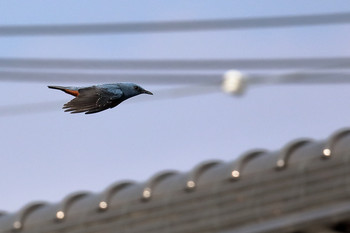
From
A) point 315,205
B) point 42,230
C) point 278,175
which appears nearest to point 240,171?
point 278,175

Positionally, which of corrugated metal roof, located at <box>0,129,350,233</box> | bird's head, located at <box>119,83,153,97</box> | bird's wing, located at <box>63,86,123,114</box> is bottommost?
bird's wing, located at <box>63,86,123,114</box>

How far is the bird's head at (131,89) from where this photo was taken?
26.6 ft

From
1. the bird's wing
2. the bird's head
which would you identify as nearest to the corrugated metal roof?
the bird's head

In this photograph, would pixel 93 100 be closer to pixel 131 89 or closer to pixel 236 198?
pixel 131 89

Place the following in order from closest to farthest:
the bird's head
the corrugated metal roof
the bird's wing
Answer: the bird's wing < the bird's head < the corrugated metal roof

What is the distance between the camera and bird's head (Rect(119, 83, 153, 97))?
8109 millimetres

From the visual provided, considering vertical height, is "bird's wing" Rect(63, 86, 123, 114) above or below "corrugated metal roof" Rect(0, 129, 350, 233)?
below

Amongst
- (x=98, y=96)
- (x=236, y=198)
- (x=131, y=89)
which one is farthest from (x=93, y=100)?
(x=236, y=198)

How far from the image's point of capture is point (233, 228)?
43.5 metres

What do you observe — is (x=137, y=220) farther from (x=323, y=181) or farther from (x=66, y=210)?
(x=323, y=181)

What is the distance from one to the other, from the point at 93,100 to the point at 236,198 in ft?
121

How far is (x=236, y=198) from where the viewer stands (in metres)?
44.4

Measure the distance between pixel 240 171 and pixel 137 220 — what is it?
659 centimetres

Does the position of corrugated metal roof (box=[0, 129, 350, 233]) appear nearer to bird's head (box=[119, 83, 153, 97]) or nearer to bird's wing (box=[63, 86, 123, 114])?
bird's head (box=[119, 83, 153, 97])
